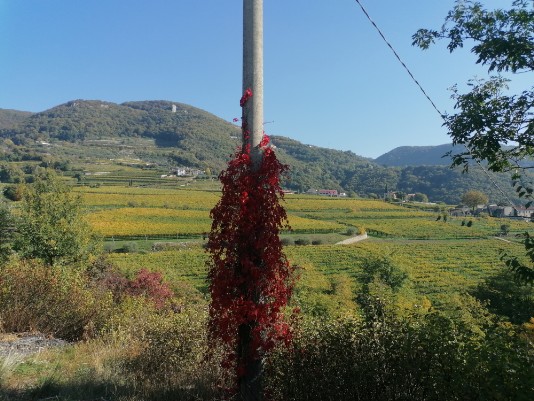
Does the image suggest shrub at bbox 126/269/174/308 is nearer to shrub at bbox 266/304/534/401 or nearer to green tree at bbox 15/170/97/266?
green tree at bbox 15/170/97/266

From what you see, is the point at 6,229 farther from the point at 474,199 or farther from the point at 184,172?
the point at 184,172

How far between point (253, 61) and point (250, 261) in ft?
6.27

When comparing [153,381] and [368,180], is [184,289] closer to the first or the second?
[153,381]

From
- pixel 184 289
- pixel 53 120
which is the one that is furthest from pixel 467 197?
pixel 53 120

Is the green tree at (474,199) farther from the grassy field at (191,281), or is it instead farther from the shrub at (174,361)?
the shrub at (174,361)

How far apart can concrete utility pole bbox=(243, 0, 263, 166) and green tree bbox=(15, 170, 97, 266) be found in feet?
47.3

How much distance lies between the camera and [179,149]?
149375mm

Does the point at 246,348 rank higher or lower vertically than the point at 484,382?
lower

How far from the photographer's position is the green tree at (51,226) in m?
15.3

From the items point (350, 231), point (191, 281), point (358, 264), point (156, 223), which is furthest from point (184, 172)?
point (191, 281)

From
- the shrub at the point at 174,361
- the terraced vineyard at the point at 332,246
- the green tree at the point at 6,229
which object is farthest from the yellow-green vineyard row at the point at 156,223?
the shrub at the point at 174,361

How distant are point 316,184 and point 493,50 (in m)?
121

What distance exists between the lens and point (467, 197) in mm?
65562

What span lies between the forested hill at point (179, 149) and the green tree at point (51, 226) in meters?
75.8
